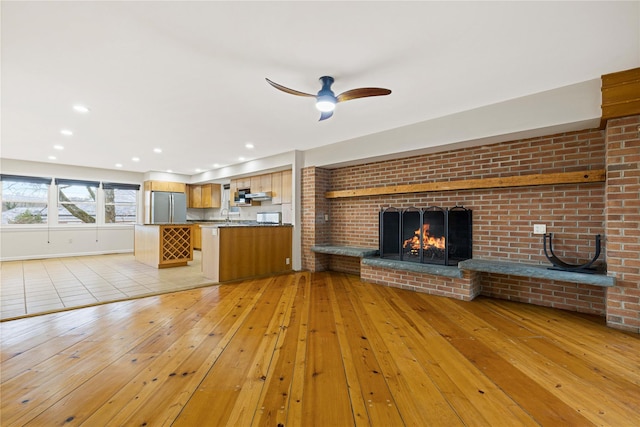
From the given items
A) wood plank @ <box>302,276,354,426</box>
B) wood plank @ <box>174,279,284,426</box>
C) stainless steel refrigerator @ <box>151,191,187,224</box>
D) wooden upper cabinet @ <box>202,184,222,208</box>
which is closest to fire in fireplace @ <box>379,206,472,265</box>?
wood plank @ <box>302,276,354,426</box>

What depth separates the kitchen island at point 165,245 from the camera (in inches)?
231

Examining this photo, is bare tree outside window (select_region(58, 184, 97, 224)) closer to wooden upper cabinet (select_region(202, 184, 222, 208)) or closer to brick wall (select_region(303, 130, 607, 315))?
wooden upper cabinet (select_region(202, 184, 222, 208))

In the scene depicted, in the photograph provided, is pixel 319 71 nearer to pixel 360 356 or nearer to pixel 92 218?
pixel 360 356

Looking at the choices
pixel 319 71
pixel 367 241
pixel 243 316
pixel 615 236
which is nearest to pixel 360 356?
pixel 243 316

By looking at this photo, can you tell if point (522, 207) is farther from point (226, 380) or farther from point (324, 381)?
point (226, 380)

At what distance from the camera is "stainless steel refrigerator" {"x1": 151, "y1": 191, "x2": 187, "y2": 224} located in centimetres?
830

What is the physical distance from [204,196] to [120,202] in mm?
2323

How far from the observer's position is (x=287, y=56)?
2.38 metres

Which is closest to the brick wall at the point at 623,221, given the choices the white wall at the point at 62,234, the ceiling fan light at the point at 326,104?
the ceiling fan light at the point at 326,104

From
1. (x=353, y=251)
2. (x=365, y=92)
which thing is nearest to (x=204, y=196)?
(x=353, y=251)

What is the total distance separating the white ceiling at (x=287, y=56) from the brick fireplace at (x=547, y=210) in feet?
2.44

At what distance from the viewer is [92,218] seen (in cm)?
786

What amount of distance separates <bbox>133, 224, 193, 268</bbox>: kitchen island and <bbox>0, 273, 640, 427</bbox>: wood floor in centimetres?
277

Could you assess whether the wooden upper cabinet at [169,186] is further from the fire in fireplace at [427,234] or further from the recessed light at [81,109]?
the fire in fireplace at [427,234]
